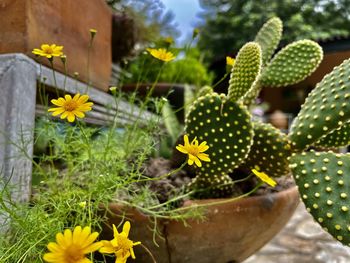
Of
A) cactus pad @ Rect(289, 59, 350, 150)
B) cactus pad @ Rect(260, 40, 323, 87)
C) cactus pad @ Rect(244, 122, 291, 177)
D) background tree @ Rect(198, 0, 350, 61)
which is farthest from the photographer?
background tree @ Rect(198, 0, 350, 61)

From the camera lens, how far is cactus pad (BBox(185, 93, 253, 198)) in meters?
0.67

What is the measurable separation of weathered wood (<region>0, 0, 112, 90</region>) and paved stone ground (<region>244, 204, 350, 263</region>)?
69cm

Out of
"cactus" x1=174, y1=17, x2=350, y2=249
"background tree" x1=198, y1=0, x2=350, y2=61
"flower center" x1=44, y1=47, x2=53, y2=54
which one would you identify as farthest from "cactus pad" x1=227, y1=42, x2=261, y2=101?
"background tree" x1=198, y1=0, x2=350, y2=61

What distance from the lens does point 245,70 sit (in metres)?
0.66

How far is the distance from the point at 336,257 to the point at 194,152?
2.37 feet

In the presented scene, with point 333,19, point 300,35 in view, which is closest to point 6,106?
point 300,35

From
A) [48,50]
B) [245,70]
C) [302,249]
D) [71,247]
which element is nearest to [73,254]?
[71,247]

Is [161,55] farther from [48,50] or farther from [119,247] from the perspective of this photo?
[119,247]

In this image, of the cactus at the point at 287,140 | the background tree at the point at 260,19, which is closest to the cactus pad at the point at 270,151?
the cactus at the point at 287,140

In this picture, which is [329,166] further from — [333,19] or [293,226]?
[333,19]

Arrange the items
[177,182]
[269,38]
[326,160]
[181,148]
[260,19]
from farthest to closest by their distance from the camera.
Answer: [260,19] < [269,38] < [177,182] < [326,160] < [181,148]

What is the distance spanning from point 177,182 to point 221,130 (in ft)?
0.68

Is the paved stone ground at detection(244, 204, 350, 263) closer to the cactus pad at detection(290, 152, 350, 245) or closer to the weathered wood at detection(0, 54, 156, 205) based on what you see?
the cactus pad at detection(290, 152, 350, 245)

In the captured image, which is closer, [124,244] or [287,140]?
[124,244]
